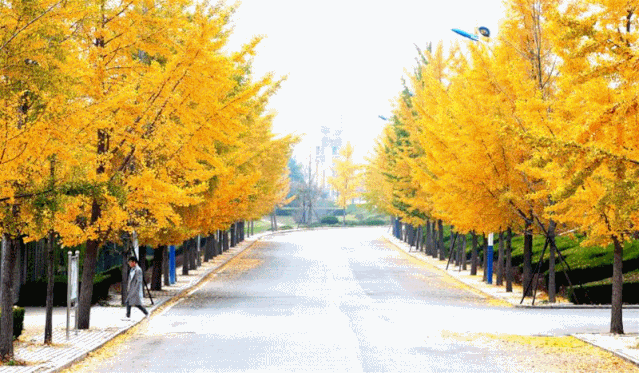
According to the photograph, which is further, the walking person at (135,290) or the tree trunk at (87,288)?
the walking person at (135,290)

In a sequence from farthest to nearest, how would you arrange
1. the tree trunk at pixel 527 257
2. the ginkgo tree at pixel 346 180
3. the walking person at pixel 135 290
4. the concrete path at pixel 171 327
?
the ginkgo tree at pixel 346 180 → the tree trunk at pixel 527 257 → the walking person at pixel 135 290 → the concrete path at pixel 171 327

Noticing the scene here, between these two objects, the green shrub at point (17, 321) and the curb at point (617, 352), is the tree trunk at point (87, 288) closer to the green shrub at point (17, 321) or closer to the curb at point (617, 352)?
the green shrub at point (17, 321)

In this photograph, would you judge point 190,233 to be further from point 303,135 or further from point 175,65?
point 303,135

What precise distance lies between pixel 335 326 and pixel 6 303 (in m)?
8.19

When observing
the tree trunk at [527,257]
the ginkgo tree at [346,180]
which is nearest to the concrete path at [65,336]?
the tree trunk at [527,257]

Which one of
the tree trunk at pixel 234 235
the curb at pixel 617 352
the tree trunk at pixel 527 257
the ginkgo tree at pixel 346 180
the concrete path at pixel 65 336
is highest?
the ginkgo tree at pixel 346 180

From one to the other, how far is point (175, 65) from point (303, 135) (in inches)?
1093

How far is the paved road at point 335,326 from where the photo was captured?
56.0 feet

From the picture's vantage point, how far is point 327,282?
39125 millimetres

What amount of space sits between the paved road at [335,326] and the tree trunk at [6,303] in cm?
140

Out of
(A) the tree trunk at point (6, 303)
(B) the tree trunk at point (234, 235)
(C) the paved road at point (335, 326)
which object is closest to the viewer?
(A) the tree trunk at point (6, 303)

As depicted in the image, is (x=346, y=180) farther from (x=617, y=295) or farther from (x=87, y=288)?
(x=617, y=295)

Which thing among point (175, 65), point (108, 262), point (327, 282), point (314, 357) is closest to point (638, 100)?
point (314, 357)

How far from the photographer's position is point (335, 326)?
23.2m
